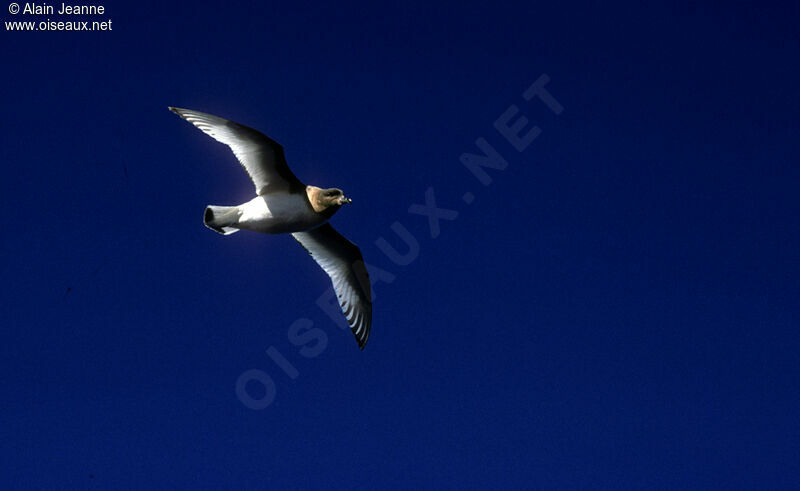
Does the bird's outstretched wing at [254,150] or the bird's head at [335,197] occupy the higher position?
the bird's outstretched wing at [254,150]

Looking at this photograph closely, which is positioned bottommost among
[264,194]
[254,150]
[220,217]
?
[220,217]

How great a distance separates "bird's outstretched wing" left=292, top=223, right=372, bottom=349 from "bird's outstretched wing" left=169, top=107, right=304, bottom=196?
9.76 feet

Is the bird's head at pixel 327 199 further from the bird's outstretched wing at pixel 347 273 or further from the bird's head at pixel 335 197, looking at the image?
the bird's outstretched wing at pixel 347 273

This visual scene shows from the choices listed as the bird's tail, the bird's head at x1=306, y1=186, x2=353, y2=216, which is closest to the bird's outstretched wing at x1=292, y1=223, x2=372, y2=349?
the bird's head at x1=306, y1=186, x2=353, y2=216

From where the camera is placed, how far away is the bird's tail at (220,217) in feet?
Answer: 49.3

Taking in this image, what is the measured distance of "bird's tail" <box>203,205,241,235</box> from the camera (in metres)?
15.0

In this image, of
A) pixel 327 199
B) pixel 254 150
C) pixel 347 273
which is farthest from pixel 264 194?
pixel 347 273

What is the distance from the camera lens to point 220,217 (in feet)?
49.6

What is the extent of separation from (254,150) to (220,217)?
4.65 feet

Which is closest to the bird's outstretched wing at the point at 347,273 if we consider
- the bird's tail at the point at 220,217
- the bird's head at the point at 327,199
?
the bird's head at the point at 327,199

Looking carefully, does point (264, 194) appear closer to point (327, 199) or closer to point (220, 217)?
point (220, 217)

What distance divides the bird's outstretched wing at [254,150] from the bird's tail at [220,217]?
0.66m

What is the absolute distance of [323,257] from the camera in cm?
1878

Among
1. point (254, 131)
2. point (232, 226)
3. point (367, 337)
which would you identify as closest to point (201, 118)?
point (254, 131)
